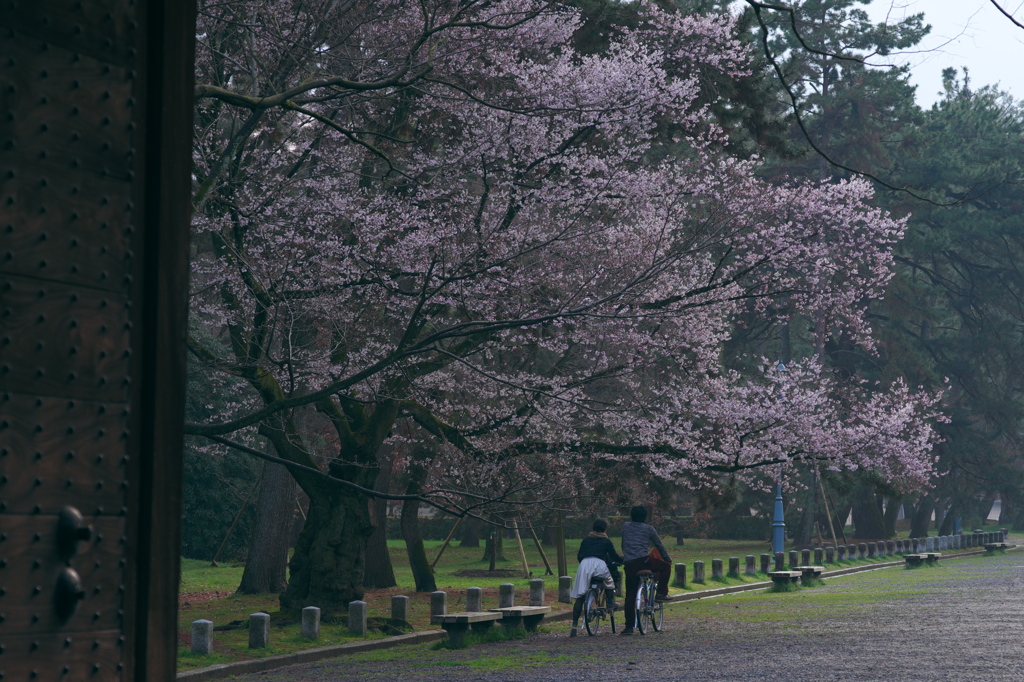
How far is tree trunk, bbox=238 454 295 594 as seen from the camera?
75.6 ft

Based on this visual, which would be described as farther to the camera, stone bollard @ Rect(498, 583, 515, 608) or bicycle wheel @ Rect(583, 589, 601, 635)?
stone bollard @ Rect(498, 583, 515, 608)

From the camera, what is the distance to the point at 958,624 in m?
16.8

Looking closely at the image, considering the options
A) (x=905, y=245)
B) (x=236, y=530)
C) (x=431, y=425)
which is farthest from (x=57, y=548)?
(x=905, y=245)

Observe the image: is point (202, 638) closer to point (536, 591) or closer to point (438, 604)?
point (438, 604)

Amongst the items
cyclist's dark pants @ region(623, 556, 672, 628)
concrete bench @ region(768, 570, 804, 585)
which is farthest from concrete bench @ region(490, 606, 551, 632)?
concrete bench @ region(768, 570, 804, 585)

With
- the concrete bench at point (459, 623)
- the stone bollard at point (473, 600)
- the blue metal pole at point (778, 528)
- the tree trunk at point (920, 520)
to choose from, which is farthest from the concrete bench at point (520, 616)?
the tree trunk at point (920, 520)

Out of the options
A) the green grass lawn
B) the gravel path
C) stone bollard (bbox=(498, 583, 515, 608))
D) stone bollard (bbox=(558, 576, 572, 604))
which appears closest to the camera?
the gravel path

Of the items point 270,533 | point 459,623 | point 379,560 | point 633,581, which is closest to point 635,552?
point 633,581

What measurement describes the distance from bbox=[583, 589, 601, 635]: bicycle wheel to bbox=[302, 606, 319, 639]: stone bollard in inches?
158

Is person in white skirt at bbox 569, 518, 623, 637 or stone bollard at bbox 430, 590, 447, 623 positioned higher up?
person in white skirt at bbox 569, 518, 623, 637

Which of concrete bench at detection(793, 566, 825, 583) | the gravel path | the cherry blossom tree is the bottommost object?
the gravel path

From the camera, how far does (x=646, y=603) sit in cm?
1705

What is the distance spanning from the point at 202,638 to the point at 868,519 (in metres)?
43.9

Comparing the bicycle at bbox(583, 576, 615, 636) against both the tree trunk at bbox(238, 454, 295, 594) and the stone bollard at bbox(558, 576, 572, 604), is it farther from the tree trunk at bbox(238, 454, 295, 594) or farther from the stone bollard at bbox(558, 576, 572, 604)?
the tree trunk at bbox(238, 454, 295, 594)
